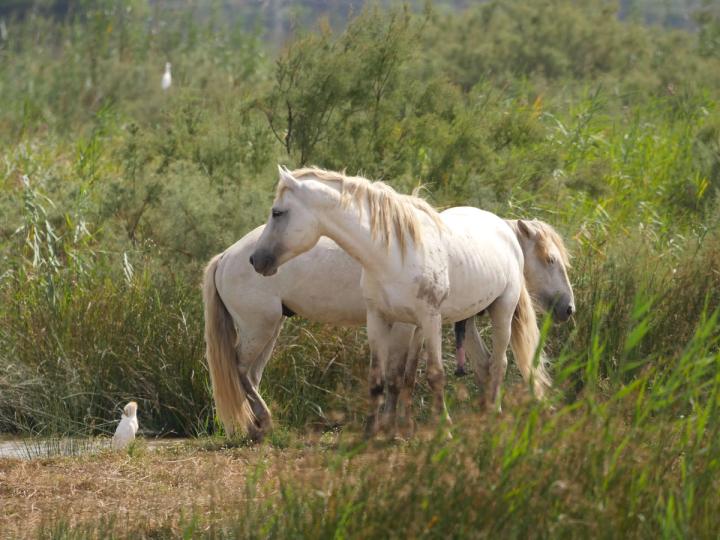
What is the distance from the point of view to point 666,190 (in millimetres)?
12672

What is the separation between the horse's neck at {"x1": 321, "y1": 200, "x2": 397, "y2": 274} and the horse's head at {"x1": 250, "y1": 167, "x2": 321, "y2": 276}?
110 millimetres

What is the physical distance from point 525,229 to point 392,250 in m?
1.44

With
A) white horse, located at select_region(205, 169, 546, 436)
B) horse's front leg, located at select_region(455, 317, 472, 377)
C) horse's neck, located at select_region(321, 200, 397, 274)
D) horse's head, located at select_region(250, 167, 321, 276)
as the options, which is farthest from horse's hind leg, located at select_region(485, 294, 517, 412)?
horse's head, located at select_region(250, 167, 321, 276)

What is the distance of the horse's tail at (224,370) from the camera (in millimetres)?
7785

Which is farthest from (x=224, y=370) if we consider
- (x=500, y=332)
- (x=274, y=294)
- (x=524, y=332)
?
(x=524, y=332)

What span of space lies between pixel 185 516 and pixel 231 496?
1.23 ft

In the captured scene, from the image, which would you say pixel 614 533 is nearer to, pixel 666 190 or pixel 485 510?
pixel 485 510

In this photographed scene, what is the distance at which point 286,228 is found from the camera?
6.73 m

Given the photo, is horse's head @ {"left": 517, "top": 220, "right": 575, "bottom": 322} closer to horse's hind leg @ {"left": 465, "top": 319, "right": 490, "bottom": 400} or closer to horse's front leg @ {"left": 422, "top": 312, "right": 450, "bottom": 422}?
horse's hind leg @ {"left": 465, "top": 319, "right": 490, "bottom": 400}

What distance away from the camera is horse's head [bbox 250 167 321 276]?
6.73 m

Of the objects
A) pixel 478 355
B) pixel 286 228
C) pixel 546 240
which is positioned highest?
pixel 286 228

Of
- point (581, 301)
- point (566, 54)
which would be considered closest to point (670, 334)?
point (581, 301)

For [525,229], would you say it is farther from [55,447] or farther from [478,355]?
[55,447]

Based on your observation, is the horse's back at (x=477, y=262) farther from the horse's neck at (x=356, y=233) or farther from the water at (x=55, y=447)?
the water at (x=55, y=447)
